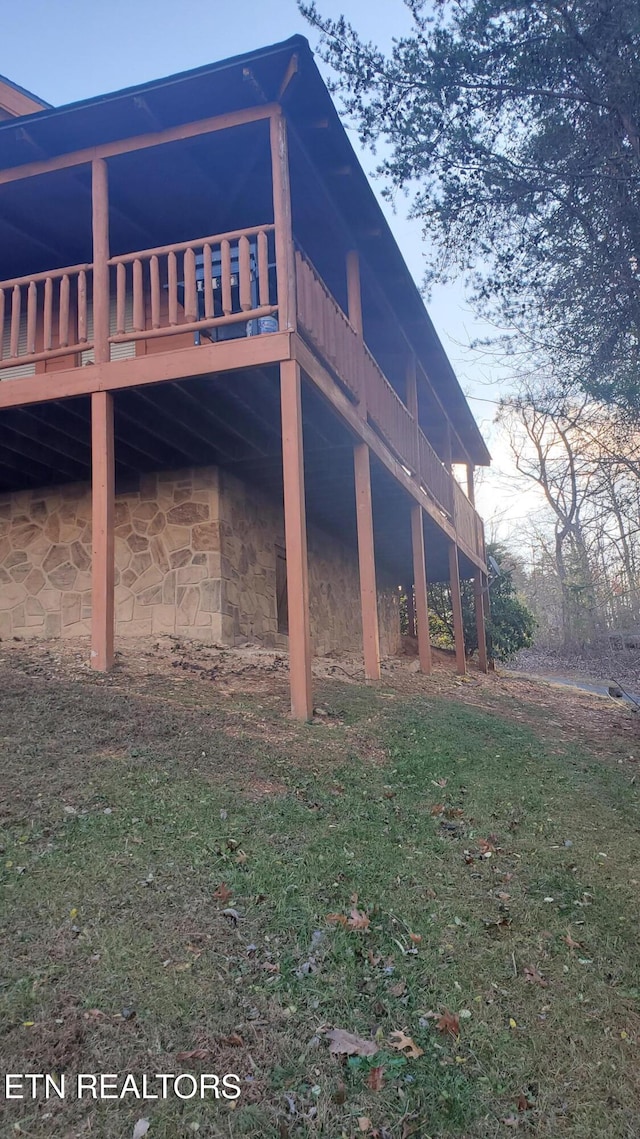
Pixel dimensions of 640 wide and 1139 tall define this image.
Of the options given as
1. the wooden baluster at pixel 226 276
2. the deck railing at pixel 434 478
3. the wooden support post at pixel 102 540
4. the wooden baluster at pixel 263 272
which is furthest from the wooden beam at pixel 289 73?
the deck railing at pixel 434 478

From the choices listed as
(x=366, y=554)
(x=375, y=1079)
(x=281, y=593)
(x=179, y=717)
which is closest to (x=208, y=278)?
(x=366, y=554)

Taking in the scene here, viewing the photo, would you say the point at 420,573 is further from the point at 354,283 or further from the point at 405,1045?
the point at 405,1045

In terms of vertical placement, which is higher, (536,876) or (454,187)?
(454,187)

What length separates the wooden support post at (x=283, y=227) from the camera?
6.69 meters

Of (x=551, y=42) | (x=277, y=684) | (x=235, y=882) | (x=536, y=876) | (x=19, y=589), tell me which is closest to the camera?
(x=235, y=882)

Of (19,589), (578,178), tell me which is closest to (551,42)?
(578,178)

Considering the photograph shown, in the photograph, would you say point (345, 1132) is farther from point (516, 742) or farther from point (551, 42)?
point (551, 42)

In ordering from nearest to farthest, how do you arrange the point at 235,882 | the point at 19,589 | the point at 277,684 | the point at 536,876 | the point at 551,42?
the point at 235,882, the point at 536,876, the point at 551,42, the point at 277,684, the point at 19,589

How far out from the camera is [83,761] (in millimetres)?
4832

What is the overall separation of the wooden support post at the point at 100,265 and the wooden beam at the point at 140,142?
151mm

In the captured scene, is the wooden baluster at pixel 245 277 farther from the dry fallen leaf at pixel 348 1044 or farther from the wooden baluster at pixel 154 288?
the dry fallen leaf at pixel 348 1044

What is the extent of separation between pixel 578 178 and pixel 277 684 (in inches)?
209

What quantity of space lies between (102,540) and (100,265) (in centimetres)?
258

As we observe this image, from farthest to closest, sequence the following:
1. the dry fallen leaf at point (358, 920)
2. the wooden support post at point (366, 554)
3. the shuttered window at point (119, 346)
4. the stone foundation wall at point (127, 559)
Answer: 1. the shuttered window at point (119, 346)
2. the stone foundation wall at point (127, 559)
3. the wooden support post at point (366, 554)
4. the dry fallen leaf at point (358, 920)
